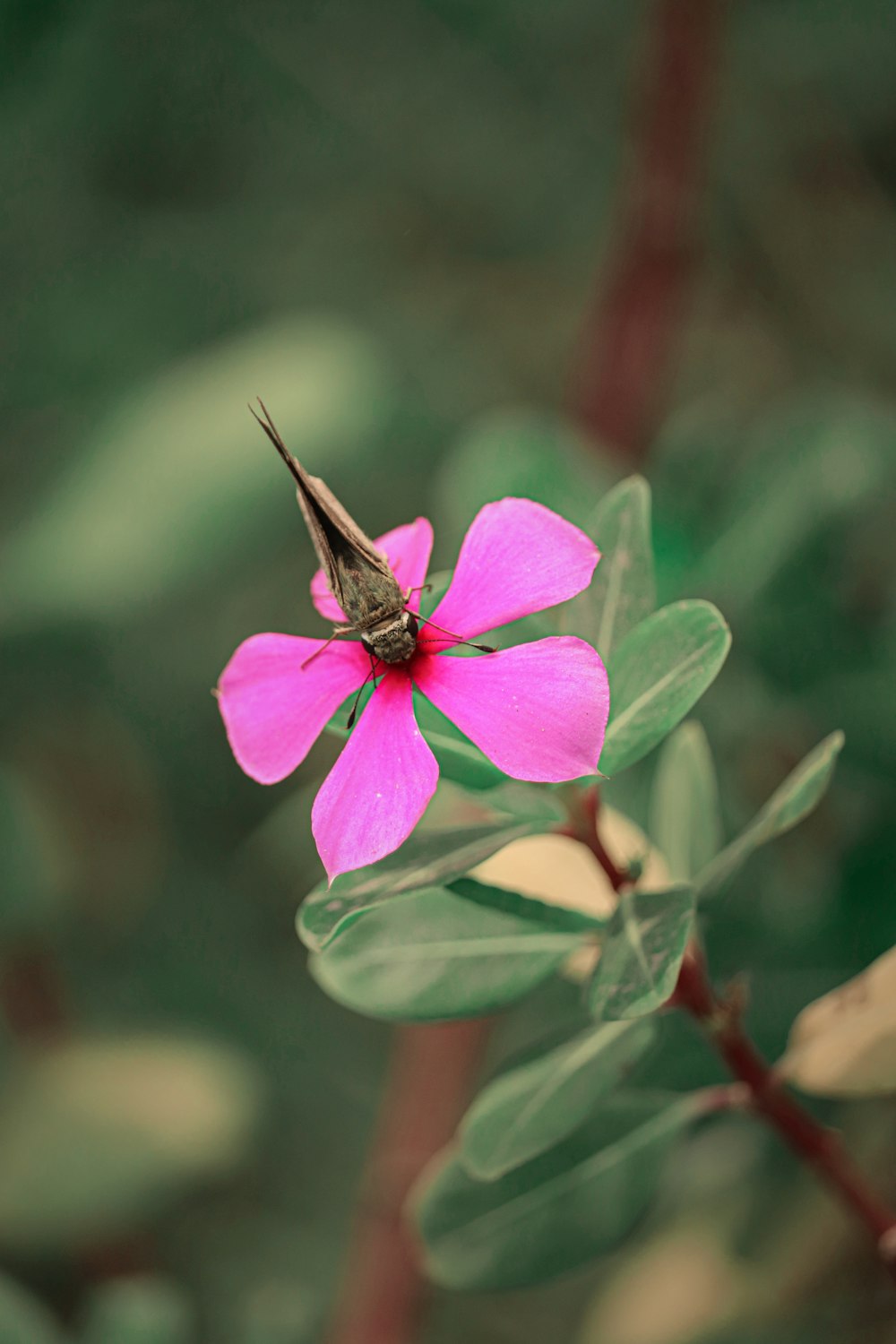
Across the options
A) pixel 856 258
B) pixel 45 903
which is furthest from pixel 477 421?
pixel 45 903

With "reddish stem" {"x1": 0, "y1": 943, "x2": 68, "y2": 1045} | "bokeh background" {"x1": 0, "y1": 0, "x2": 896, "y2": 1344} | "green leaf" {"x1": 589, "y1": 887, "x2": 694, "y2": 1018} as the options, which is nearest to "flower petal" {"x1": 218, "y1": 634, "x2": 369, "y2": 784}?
"green leaf" {"x1": 589, "y1": 887, "x2": 694, "y2": 1018}

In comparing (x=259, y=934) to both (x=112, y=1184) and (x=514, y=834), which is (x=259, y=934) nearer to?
(x=112, y=1184)

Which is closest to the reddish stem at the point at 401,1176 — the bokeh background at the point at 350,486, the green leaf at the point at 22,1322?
Answer: the bokeh background at the point at 350,486

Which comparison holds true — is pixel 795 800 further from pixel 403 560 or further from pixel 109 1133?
pixel 109 1133

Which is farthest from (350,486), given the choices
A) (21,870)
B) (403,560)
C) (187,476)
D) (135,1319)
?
(403,560)

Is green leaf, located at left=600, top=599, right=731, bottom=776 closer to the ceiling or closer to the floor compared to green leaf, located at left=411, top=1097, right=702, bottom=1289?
closer to the ceiling

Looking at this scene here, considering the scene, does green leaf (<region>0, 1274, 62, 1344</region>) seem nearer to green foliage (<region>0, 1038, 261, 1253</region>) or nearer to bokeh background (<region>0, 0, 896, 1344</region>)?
bokeh background (<region>0, 0, 896, 1344</region>)

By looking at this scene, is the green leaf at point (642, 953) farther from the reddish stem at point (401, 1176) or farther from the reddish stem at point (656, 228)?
the reddish stem at point (656, 228)
